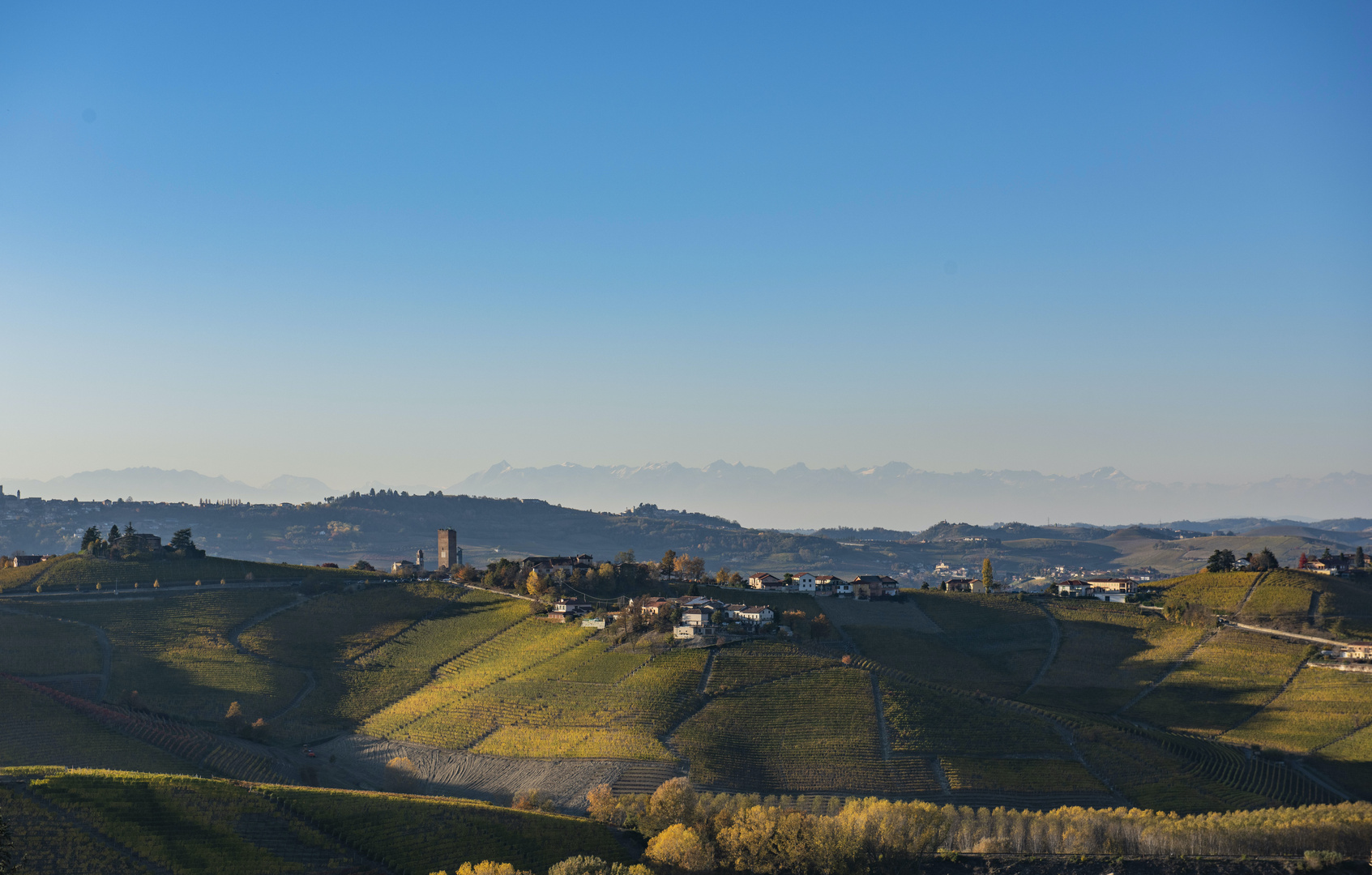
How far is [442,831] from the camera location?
222 feet

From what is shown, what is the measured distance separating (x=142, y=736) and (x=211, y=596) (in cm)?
5875

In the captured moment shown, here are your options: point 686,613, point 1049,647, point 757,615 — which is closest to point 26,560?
point 686,613

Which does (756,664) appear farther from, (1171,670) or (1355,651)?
(1355,651)

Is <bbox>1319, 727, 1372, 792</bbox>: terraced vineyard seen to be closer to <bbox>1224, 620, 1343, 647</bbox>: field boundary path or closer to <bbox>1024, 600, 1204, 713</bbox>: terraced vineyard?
<bbox>1024, 600, 1204, 713</bbox>: terraced vineyard

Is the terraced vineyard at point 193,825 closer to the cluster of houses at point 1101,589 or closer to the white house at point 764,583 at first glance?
the white house at point 764,583

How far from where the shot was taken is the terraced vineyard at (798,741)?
83.2 m

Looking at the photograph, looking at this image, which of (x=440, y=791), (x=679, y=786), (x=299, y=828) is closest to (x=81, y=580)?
(x=440, y=791)

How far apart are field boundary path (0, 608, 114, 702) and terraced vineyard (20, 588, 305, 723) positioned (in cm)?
Answer: 66

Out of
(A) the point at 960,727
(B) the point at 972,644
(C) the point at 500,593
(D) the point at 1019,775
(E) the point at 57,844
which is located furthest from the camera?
(C) the point at 500,593

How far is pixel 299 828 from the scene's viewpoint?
217 ft

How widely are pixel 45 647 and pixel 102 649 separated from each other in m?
5.83

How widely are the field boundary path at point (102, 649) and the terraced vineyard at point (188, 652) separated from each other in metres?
0.66

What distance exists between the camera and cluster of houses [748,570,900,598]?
159 metres

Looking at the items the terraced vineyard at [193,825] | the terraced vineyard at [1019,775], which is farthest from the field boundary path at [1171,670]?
the terraced vineyard at [193,825]
